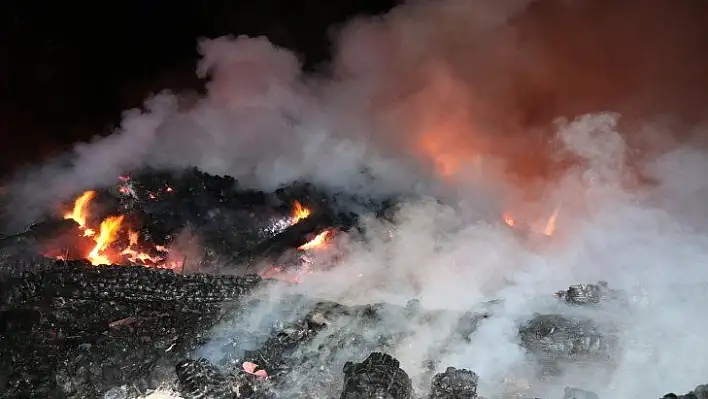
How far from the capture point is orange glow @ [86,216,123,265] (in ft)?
29.3

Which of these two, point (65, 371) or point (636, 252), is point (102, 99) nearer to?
point (65, 371)

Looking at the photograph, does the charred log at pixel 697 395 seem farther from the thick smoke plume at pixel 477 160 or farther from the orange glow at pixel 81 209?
the orange glow at pixel 81 209

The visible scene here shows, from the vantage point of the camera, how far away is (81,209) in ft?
32.1

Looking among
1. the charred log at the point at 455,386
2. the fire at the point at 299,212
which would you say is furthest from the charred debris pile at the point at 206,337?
the fire at the point at 299,212

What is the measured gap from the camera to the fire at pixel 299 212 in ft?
35.3

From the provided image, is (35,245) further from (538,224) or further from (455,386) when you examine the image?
(538,224)

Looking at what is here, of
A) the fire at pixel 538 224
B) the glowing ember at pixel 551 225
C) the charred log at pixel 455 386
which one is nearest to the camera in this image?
the charred log at pixel 455 386

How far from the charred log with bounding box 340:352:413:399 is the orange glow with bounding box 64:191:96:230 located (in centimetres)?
617

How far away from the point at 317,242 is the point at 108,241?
3575mm

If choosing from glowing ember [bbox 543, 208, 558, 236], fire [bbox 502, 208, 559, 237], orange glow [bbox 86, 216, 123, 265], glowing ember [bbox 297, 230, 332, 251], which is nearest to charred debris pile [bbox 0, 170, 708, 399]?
orange glow [bbox 86, 216, 123, 265]

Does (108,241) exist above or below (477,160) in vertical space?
below

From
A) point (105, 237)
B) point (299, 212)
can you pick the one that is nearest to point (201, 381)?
point (105, 237)

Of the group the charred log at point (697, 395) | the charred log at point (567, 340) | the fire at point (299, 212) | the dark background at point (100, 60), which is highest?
the dark background at point (100, 60)

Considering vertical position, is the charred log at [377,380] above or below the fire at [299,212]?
below
